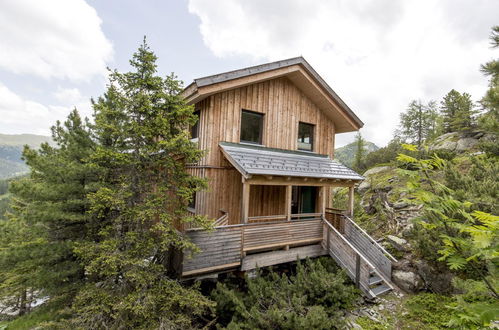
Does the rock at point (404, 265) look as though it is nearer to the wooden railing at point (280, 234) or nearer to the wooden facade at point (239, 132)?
the wooden railing at point (280, 234)

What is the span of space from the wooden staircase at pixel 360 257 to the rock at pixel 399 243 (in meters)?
0.87

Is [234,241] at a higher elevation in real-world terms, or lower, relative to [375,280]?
higher

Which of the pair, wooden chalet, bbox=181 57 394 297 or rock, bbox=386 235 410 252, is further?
rock, bbox=386 235 410 252

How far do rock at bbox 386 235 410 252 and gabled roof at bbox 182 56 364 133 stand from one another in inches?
226

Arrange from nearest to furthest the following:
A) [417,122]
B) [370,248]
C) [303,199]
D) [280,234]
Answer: [280,234] → [370,248] → [303,199] → [417,122]

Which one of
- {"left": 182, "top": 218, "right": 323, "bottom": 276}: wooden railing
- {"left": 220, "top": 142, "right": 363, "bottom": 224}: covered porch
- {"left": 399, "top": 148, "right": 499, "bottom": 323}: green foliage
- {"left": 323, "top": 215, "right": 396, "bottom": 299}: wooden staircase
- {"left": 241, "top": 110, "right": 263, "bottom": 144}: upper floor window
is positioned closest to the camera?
{"left": 399, "top": 148, "right": 499, "bottom": 323}: green foliage

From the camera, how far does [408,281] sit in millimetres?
7863

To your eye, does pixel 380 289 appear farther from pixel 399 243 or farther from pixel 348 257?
pixel 399 243

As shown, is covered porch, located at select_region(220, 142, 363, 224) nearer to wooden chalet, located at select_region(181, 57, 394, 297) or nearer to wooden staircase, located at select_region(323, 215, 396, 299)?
wooden chalet, located at select_region(181, 57, 394, 297)

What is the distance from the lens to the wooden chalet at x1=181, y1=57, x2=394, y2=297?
737 centimetres

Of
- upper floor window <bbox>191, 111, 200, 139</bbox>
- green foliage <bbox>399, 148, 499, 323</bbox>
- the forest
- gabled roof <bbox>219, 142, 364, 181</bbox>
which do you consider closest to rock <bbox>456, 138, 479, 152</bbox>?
the forest

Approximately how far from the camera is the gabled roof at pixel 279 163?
24.9ft

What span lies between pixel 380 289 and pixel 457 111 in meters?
24.5

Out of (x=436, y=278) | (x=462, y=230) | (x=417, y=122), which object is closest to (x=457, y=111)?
(x=417, y=122)
